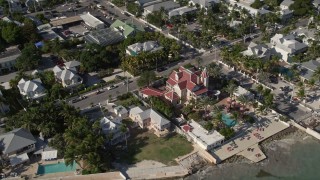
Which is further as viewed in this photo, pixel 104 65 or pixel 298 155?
pixel 104 65

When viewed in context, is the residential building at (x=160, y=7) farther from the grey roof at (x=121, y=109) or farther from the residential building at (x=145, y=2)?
the grey roof at (x=121, y=109)

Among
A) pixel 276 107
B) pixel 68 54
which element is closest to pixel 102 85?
pixel 68 54

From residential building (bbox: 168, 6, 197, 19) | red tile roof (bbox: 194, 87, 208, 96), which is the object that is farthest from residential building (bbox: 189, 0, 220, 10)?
red tile roof (bbox: 194, 87, 208, 96)

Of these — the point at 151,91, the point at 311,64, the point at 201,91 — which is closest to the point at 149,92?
the point at 151,91

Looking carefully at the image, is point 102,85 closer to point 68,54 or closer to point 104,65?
point 104,65

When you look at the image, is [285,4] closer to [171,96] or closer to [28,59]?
[171,96]

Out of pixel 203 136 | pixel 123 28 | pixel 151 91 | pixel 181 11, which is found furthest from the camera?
pixel 181 11
